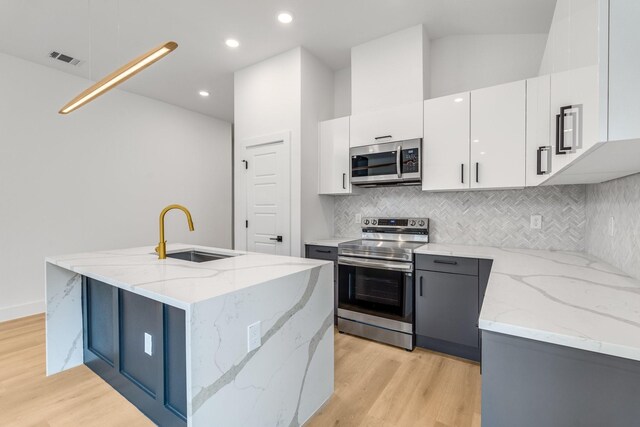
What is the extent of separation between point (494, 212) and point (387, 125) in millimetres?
1343

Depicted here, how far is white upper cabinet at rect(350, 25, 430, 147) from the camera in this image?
2910mm

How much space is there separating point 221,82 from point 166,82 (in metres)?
0.77

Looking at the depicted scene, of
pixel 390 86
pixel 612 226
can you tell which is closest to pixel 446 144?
pixel 390 86

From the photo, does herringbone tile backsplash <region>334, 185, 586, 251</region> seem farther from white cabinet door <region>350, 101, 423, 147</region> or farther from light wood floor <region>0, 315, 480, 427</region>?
light wood floor <region>0, 315, 480, 427</region>

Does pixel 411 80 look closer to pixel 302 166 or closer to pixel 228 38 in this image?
pixel 302 166

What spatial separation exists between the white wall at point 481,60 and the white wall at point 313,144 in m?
1.27

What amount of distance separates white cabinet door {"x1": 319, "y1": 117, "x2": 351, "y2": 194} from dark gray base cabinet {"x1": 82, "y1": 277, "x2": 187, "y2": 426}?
2201 millimetres

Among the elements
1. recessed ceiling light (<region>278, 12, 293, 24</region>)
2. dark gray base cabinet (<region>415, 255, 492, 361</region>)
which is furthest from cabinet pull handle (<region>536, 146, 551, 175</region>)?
recessed ceiling light (<region>278, 12, 293, 24</region>)

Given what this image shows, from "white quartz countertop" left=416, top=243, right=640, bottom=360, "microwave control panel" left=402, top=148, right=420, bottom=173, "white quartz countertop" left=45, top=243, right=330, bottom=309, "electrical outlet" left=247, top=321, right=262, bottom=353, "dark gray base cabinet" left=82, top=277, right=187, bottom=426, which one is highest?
"microwave control panel" left=402, top=148, right=420, bottom=173

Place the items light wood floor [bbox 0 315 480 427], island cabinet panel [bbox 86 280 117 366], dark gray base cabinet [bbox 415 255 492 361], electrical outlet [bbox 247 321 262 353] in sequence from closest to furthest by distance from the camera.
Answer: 1. electrical outlet [bbox 247 321 262 353]
2. light wood floor [bbox 0 315 480 427]
3. island cabinet panel [bbox 86 280 117 366]
4. dark gray base cabinet [bbox 415 255 492 361]

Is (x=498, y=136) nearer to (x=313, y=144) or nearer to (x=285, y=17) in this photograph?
(x=313, y=144)

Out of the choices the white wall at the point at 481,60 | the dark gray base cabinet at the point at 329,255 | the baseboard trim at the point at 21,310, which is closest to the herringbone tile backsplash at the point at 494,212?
the dark gray base cabinet at the point at 329,255

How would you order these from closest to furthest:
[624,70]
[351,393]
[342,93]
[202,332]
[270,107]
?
[624,70]
[202,332]
[351,393]
[270,107]
[342,93]

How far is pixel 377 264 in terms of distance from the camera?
280cm
